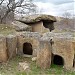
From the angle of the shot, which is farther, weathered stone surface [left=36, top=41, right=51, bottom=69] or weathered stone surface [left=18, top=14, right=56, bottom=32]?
weathered stone surface [left=18, top=14, right=56, bottom=32]

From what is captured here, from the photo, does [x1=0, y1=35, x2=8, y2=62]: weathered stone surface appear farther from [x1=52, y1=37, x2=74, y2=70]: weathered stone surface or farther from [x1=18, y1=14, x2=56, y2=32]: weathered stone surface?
[x1=18, y1=14, x2=56, y2=32]: weathered stone surface

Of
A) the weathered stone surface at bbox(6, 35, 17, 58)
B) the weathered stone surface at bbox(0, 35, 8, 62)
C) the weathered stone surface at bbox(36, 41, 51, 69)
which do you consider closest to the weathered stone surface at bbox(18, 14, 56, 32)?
the weathered stone surface at bbox(6, 35, 17, 58)

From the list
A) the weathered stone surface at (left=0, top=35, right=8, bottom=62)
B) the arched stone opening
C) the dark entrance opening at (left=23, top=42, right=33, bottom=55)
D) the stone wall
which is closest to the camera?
the weathered stone surface at (left=0, top=35, right=8, bottom=62)

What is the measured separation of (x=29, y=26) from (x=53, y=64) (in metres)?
4.98

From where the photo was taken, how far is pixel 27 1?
94.2 ft

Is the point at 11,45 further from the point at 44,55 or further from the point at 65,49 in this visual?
the point at 65,49

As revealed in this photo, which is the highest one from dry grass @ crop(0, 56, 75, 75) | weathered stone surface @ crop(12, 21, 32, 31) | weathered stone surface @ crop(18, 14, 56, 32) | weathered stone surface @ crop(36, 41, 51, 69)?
weathered stone surface @ crop(18, 14, 56, 32)

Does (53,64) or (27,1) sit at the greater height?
(27,1)

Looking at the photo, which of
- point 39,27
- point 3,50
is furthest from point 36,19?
point 3,50

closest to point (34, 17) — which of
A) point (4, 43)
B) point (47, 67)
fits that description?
point (4, 43)

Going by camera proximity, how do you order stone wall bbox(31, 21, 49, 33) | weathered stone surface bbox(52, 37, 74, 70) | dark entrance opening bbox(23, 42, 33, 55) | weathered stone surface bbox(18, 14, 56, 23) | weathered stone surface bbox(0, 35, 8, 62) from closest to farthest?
1. weathered stone surface bbox(52, 37, 74, 70)
2. weathered stone surface bbox(0, 35, 8, 62)
3. dark entrance opening bbox(23, 42, 33, 55)
4. weathered stone surface bbox(18, 14, 56, 23)
5. stone wall bbox(31, 21, 49, 33)

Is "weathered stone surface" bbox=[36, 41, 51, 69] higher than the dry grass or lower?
higher

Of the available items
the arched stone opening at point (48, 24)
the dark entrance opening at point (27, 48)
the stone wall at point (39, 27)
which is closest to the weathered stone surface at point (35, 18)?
the stone wall at point (39, 27)

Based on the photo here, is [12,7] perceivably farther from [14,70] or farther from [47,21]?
[14,70]
